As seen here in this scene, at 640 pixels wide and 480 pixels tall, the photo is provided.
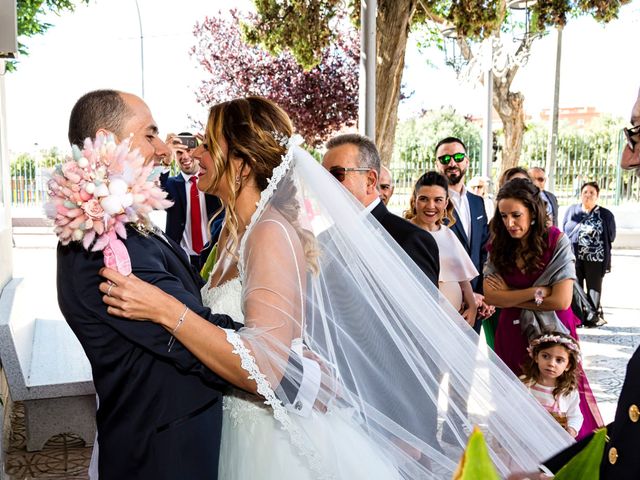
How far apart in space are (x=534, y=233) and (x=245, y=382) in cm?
284

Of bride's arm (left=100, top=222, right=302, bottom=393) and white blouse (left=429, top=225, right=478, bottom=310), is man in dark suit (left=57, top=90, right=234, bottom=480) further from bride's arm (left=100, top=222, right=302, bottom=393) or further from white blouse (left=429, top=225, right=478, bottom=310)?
white blouse (left=429, top=225, right=478, bottom=310)

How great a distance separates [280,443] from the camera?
2.20 metres

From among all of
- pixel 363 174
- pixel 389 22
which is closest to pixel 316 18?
pixel 389 22

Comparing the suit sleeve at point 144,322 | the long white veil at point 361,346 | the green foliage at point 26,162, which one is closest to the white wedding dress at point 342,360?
the long white veil at point 361,346

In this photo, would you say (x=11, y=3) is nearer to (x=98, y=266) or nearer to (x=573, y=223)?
(x=98, y=266)

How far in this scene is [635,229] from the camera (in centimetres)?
1867

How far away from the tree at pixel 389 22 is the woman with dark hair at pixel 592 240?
91.1 inches

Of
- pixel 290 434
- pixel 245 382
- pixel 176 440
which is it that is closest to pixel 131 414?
pixel 176 440

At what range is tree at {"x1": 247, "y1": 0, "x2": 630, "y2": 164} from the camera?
7.26 meters

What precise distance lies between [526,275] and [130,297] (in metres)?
3.09

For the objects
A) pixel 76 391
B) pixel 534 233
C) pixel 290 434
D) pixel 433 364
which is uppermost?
pixel 534 233

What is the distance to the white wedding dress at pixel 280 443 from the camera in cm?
206

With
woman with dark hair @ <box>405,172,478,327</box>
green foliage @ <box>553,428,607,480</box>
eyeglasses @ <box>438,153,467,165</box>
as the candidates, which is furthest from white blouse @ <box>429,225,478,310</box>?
green foliage @ <box>553,428,607,480</box>

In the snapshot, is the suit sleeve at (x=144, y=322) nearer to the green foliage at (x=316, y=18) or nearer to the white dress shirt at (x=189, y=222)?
the white dress shirt at (x=189, y=222)
